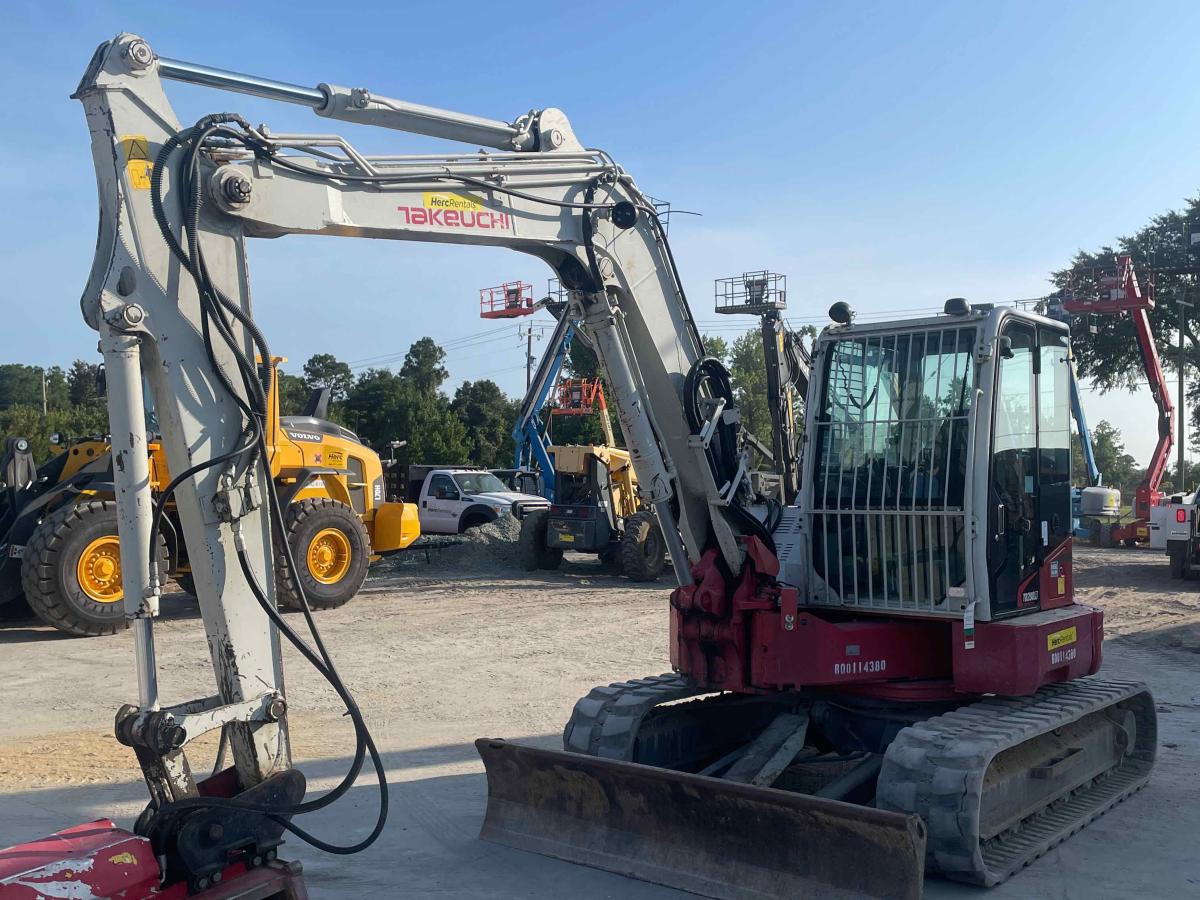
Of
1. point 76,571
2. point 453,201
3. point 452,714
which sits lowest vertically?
point 452,714

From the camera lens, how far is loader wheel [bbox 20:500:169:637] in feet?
42.8

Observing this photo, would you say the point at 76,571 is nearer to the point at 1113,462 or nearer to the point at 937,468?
the point at 937,468

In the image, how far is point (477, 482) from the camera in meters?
27.2

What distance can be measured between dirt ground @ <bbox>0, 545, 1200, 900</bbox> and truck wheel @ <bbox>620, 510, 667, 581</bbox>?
37 cm

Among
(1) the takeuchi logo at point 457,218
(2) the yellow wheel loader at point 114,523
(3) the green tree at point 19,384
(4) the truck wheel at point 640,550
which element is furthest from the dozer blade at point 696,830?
(3) the green tree at point 19,384

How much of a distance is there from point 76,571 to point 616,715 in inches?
347

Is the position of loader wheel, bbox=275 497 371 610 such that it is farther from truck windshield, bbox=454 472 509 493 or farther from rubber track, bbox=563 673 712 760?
truck windshield, bbox=454 472 509 493

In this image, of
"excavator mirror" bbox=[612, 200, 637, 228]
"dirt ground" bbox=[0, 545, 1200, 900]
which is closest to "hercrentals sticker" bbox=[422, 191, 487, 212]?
"excavator mirror" bbox=[612, 200, 637, 228]

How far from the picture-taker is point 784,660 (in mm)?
6516

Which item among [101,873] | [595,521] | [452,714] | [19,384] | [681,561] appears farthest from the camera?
[19,384]

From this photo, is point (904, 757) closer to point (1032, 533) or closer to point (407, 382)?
point (1032, 533)

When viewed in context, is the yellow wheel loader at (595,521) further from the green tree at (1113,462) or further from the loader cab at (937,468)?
the green tree at (1113,462)

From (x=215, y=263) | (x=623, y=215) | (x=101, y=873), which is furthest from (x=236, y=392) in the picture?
(x=623, y=215)

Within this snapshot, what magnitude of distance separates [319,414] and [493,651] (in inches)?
253
